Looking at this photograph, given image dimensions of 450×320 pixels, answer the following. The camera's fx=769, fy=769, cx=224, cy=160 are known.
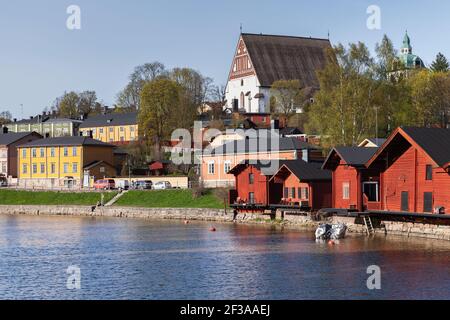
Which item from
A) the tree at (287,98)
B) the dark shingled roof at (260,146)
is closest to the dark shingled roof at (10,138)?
the tree at (287,98)

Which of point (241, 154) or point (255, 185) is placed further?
point (241, 154)

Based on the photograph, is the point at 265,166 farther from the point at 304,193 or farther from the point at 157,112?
the point at 157,112

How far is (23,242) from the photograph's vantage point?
55.7 metres

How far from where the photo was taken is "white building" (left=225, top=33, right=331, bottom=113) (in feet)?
454

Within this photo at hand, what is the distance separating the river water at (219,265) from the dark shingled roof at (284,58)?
81.8 meters

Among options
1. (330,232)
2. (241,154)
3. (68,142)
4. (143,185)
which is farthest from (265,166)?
(68,142)

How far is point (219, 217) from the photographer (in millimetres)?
72125

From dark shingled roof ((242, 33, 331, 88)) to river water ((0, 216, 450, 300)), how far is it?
81.8 meters

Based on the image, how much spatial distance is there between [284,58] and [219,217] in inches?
3048

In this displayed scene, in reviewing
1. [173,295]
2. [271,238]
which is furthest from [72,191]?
[173,295]

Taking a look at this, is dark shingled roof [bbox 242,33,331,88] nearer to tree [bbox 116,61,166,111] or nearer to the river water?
tree [bbox 116,61,166,111]

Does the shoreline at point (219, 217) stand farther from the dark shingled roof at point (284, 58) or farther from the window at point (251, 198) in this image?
the dark shingled roof at point (284, 58)

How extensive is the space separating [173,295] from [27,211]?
64.3 meters

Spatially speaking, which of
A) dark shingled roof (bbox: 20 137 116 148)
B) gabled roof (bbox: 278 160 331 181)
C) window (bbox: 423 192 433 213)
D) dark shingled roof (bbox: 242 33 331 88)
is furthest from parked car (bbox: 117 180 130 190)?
window (bbox: 423 192 433 213)
